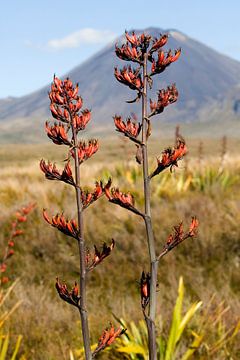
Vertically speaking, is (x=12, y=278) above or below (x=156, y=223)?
→ below

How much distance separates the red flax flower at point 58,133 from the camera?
193cm

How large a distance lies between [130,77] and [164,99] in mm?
140

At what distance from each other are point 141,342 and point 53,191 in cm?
740

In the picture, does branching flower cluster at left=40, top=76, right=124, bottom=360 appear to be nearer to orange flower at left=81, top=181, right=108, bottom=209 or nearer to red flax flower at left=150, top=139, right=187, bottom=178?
orange flower at left=81, top=181, right=108, bottom=209

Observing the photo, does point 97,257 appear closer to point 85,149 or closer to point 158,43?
point 85,149

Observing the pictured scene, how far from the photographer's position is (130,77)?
6.44 ft

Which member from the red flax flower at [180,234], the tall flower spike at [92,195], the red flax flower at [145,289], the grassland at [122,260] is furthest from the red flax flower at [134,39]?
the grassland at [122,260]

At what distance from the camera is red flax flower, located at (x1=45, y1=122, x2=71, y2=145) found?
193 cm

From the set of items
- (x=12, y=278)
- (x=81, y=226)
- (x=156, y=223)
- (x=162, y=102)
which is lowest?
(x=12, y=278)

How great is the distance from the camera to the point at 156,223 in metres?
9.32

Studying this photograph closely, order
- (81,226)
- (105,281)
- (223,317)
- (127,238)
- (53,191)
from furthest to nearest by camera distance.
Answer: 1. (53,191)
2. (127,238)
3. (105,281)
4. (223,317)
5. (81,226)

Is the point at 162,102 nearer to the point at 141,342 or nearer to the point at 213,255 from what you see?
the point at 141,342

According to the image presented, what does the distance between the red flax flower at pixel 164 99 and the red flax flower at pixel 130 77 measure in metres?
0.08

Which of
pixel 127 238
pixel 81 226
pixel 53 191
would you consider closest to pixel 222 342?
pixel 81 226
